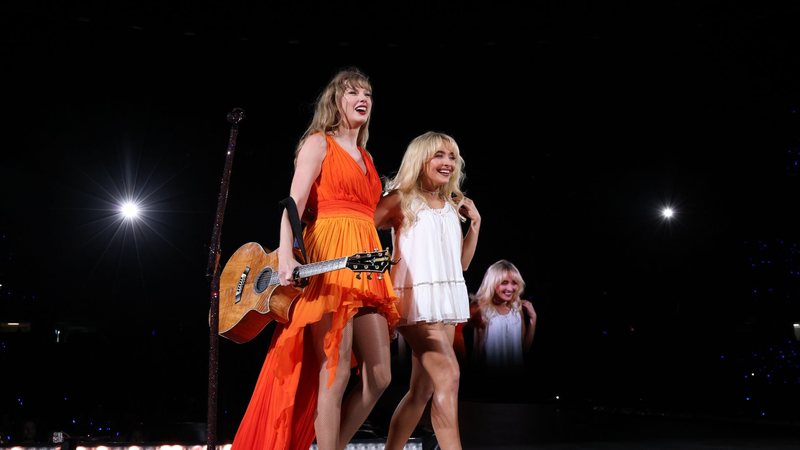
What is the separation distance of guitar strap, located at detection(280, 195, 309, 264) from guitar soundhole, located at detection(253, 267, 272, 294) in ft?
0.71

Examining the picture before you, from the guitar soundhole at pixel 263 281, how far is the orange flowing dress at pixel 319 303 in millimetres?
148

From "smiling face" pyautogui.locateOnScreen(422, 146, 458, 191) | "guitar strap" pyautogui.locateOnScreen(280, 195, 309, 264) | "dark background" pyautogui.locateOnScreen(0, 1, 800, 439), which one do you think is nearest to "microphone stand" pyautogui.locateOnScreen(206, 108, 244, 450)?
"guitar strap" pyautogui.locateOnScreen(280, 195, 309, 264)

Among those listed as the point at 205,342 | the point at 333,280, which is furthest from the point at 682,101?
the point at 333,280

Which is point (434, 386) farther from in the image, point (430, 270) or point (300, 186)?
point (300, 186)

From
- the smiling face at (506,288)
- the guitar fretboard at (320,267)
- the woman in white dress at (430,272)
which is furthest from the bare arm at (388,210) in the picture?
the smiling face at (506,288)

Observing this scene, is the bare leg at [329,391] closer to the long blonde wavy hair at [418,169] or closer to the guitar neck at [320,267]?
the guitar neck at [320,267]

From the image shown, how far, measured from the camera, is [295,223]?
8.71ft

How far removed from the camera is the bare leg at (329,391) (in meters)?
2.69

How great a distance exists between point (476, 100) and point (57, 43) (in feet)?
11.9

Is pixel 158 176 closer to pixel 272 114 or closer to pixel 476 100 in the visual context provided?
pixel 272 114

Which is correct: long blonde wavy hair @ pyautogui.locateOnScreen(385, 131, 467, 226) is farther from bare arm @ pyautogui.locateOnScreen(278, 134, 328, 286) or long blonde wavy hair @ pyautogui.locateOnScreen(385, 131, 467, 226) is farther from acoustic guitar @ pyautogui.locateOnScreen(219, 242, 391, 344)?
acoustic guitar @ pyautogui.locateOnScreen(219, 242, 391, 344)

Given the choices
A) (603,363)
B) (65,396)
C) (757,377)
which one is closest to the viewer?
(65,396)

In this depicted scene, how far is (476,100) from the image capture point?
24.1 feet

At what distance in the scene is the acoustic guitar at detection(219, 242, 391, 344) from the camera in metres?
2.50
